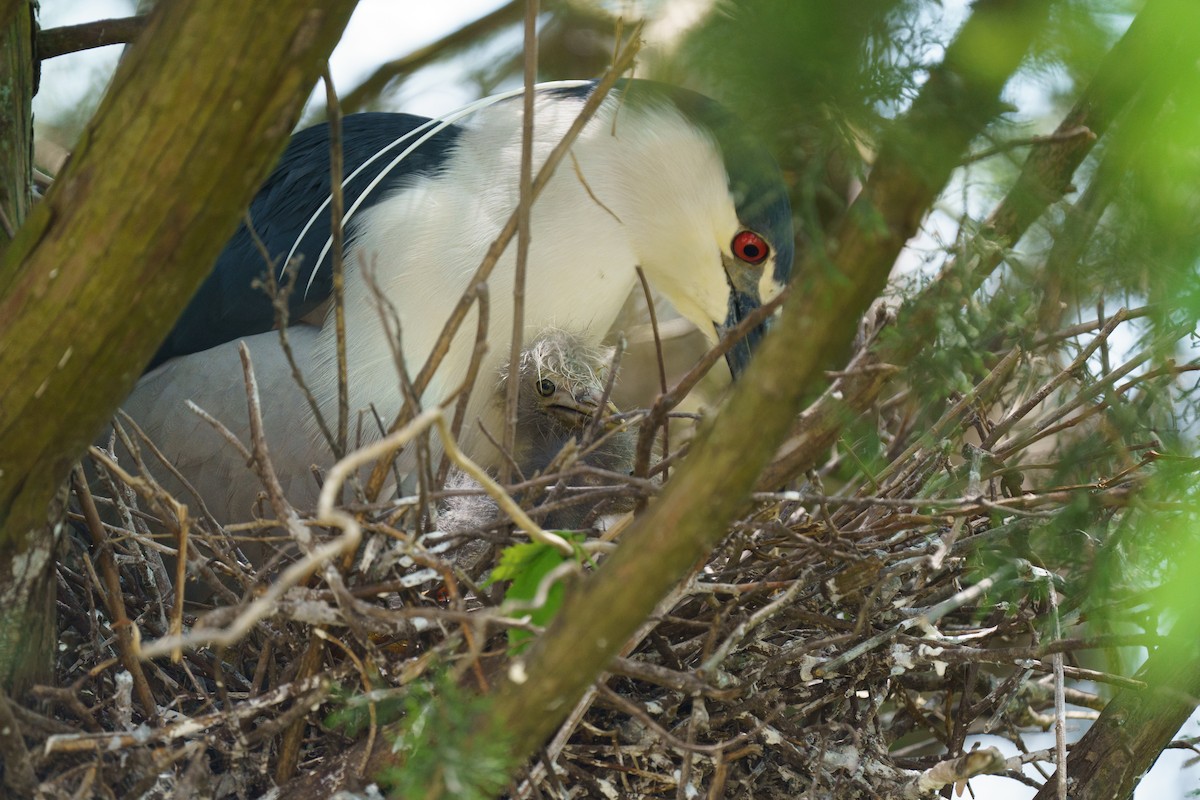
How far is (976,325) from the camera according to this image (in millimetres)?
1276

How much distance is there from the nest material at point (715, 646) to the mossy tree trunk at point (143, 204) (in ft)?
1.08

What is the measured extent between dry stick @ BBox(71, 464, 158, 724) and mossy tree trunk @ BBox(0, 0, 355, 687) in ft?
1.12

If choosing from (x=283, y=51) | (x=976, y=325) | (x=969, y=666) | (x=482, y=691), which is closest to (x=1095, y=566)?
(x=969, y=666)

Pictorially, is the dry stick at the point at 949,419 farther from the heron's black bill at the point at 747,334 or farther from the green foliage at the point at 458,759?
the green foliage at the point at 458,759

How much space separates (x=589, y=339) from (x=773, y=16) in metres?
1.61

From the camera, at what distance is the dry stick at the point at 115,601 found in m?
1.62

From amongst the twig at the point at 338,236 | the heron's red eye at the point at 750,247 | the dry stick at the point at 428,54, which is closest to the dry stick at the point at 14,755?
the twig at the point at 338,236

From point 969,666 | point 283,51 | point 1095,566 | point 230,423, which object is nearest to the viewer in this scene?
point 283,51

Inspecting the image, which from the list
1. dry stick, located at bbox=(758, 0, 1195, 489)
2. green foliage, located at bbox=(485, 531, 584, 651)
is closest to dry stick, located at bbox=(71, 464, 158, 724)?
green foliage, located at bbox=(485, 531, 584, 651)

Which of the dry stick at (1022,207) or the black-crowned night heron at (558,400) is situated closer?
the dry stick at (1022,207)

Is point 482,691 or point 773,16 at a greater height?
point 773,16

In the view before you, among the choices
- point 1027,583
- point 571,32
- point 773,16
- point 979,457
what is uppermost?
point 571,32

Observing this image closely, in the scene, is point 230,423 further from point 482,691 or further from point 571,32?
point 571,32

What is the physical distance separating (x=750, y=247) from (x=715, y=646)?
107cm
